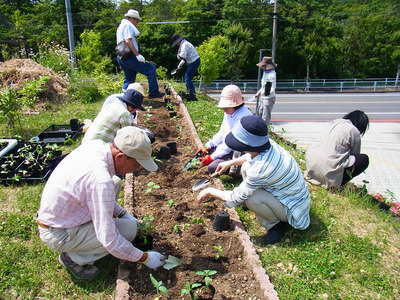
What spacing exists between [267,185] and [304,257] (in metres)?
0.69

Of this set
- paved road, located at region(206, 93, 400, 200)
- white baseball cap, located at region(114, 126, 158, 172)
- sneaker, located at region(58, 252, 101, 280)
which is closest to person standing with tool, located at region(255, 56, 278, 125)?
paved road, located at region(206, 93, 400, 200)

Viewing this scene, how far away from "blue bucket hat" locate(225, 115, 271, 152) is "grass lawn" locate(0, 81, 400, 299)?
93 cm

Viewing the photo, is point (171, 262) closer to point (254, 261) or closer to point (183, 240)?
point (183, 240)

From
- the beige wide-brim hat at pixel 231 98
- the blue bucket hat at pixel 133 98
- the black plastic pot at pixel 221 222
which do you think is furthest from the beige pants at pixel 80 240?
the beige wide-brim hat at pixel 231 98

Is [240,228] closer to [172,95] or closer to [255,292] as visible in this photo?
[255,292]

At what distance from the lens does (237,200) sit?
2.80 metres

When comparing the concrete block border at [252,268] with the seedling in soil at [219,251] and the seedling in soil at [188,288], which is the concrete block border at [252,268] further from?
the seedling in soil at [188,288]

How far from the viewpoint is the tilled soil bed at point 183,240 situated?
92.0 inches

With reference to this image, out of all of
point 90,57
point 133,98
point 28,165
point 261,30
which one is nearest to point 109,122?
point 133,98

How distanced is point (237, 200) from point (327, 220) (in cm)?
115

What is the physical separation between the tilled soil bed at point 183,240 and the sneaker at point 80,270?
220 mm

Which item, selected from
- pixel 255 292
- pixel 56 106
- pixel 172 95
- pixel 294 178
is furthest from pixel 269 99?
pixel 255 292

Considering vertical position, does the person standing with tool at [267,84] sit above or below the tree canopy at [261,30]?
below

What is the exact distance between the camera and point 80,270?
2459 mm
